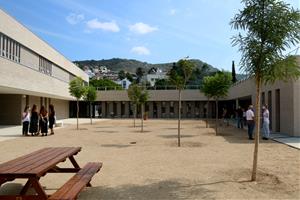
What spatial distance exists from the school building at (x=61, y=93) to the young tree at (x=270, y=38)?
8292 millimetres

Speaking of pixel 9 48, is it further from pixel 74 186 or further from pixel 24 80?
pixel 74 186

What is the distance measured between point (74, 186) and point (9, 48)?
72.0 ft

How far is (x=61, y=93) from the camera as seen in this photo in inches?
1612

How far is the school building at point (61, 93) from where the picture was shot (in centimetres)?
2100

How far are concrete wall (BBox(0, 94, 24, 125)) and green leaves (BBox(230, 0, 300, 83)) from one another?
27.8 metres

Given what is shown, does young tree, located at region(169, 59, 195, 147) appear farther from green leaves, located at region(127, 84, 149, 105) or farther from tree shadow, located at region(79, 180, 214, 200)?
green leaves, located at region(127, 84, 149, 105)

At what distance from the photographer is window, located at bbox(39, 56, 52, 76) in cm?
3481

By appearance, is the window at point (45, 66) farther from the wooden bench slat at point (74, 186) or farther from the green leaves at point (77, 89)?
the wooden bench slat at point (74, 186)

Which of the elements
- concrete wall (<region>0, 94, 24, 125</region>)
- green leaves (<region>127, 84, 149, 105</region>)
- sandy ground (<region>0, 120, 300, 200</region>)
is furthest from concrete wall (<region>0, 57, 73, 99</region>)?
sandy ground (<region>0, 120, 300, 200</region>)

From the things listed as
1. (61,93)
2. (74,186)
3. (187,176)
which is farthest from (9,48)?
(74,186)

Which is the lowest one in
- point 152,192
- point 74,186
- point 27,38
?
point 152,192

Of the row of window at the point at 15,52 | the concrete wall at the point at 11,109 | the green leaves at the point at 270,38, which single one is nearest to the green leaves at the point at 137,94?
the row of window at the point at 15,52

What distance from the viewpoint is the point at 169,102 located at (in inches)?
2275

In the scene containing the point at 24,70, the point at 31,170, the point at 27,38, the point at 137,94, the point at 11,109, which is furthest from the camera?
the point at 11,109
